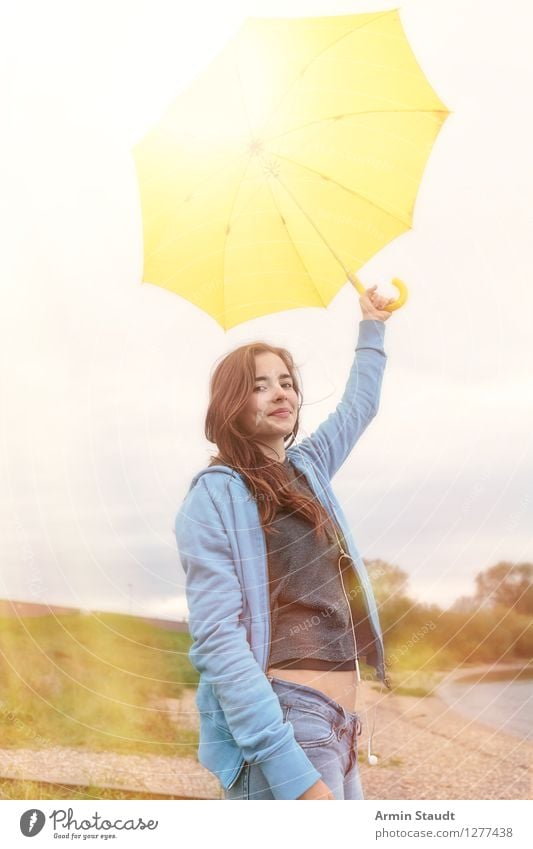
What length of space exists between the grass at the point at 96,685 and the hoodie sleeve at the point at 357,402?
0.61 metres

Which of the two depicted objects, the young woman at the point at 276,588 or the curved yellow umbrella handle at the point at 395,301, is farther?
the curved yellow umbrella handle at the point at 395,301

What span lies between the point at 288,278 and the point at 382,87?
1.81 feet

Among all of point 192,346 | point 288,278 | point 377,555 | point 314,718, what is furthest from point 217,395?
point 314,718

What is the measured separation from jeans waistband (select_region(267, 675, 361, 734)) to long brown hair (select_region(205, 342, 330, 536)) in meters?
0.36

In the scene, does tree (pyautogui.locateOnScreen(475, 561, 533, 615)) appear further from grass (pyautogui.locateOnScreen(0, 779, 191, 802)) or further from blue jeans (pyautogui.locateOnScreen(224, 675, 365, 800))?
grass (pyautogui.locateOnScreen(0, 779, 191, 802))

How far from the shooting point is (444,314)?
8.77 feet

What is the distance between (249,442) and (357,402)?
315mm

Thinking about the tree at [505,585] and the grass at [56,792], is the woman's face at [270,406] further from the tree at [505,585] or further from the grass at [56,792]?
Answer: the grass at [56,792]

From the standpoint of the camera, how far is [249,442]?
8.07ft

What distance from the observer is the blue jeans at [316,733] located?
2.29 meters

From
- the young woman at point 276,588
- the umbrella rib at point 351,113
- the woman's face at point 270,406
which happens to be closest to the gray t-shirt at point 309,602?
the young woman at point 276,588

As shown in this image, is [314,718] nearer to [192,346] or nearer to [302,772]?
[302,772]

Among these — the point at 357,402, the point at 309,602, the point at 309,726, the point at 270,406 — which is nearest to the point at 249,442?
the point at 270,406
